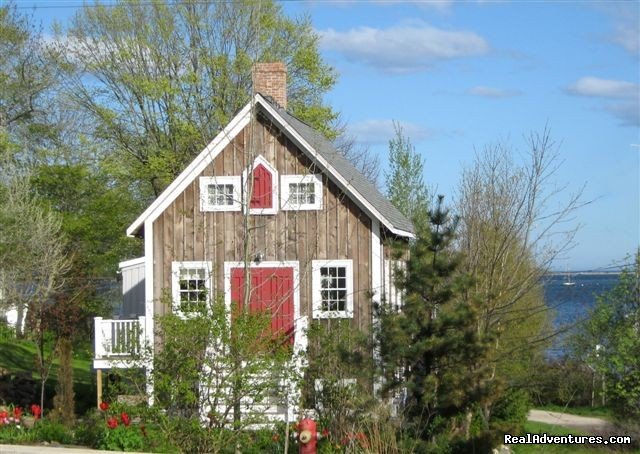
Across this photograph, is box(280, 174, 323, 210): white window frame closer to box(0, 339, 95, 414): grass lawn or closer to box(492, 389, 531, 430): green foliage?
box(0, 339, 95, 414): grass lawn

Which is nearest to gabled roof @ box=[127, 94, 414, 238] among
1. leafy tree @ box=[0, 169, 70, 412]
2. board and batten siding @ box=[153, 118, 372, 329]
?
board and batten siding @ box=[153, 118, 372, 329]

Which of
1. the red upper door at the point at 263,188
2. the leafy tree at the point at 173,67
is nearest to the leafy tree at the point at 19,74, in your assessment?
the leafy tree at the point at 173,67

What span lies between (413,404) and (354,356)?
3.52 ft

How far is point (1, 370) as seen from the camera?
2439 centimetres

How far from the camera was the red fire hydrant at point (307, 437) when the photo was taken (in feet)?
39.2

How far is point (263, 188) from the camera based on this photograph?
20.8 m

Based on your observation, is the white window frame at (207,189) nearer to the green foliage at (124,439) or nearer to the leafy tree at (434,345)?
the leafy tree at (434,345)

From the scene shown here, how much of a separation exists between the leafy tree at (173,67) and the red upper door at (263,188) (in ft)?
41.8

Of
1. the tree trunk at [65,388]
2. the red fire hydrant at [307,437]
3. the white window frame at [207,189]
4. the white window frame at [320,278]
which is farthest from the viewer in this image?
the white window frame at [207,189]

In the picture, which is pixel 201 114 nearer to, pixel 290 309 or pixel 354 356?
pixel 290 309

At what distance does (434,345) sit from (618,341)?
550cm

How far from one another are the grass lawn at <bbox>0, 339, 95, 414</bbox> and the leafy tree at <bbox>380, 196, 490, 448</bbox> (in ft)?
32.7

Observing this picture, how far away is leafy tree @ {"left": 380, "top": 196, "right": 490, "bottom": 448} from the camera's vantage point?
1332 cm

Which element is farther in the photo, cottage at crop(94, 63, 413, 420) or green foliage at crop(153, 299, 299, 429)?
cottage at crop(94, 63, 413, 420)
